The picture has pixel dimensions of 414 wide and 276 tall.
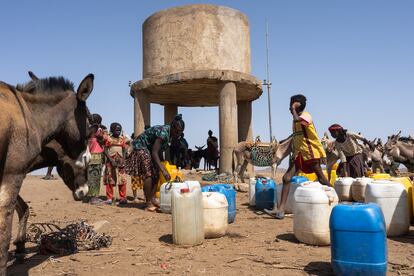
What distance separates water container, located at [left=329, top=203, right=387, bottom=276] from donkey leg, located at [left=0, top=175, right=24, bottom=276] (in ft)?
8.73

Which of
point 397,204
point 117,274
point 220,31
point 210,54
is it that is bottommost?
point 117,274

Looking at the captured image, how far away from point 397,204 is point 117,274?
3525 millimetres

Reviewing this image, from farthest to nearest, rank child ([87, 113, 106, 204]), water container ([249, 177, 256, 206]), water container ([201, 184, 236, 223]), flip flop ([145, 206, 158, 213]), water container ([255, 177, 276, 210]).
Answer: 1. child ([87, 113, 106, 204])
2. water container ([249, 177, 256, 206])
3. water container ([255, 177, 276, 210])
4. flip flop ([145, 206, 158, 213])
5. water container ([201, 184, 236, 223])

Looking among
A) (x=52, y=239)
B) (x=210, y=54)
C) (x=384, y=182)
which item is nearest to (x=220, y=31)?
(x=210, y=54)

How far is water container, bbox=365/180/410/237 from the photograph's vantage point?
4512mm

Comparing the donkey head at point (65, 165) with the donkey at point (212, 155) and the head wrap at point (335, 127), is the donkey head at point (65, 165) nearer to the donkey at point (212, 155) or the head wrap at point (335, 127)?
the head wrap at point (335, 127)

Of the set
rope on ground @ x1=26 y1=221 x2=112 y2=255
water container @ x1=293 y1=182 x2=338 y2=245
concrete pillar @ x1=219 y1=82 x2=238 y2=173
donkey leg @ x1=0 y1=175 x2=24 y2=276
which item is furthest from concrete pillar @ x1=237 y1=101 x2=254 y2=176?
donkey leg @ x1=0 y1=175 x2=24 y2=276

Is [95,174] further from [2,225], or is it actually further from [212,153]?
[212,153]

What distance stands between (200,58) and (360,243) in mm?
10382

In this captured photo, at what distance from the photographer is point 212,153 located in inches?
744

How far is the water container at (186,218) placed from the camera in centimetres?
431

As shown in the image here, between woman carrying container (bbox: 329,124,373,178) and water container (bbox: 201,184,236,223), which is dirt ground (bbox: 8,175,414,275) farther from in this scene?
woman carrying container (bbox: 329,124,373,178)

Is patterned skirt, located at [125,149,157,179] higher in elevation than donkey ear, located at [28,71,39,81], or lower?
lower

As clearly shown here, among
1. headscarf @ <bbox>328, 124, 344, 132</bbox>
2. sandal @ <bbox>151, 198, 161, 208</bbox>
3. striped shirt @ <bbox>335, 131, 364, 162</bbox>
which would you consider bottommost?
sandal @ <bbox>151, 198, 161, 208</bbox>
